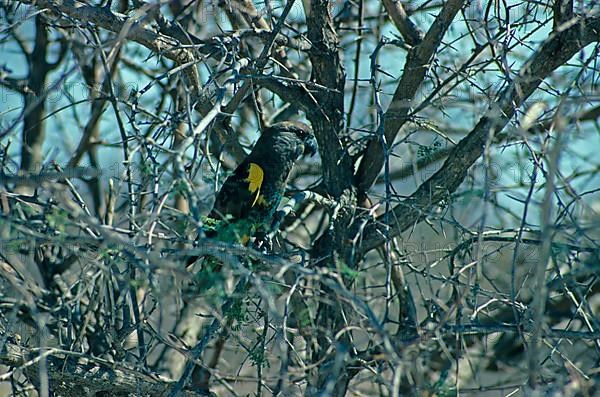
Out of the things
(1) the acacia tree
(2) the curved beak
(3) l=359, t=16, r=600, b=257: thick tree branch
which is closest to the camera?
(1) the acacia tree

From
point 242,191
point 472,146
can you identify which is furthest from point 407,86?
point 242,191

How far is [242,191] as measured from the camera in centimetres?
477

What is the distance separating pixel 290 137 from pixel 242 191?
0.44 m

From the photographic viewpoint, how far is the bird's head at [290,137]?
185 inches

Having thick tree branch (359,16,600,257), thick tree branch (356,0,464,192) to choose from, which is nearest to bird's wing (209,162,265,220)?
thick tree branch (356,0,464,192)

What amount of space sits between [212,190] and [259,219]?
155 cm

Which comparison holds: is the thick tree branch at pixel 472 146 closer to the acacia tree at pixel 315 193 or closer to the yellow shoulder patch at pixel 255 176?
the acacia tree at pixel 315 193

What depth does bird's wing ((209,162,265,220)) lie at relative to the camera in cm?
471

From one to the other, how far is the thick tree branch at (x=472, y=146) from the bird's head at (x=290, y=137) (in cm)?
86

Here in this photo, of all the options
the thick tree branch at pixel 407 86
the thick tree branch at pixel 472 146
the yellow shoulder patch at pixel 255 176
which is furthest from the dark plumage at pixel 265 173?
the thick tree branch at pixel 472 146

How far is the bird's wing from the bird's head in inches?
7.1

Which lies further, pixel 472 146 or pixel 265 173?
pixel 265 173

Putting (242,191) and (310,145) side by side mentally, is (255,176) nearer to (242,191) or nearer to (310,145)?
(242,191)

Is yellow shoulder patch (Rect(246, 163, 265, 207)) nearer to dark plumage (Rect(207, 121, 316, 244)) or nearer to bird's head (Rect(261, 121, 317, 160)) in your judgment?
dark plumage (Rect(207, 121, 316, 244))
